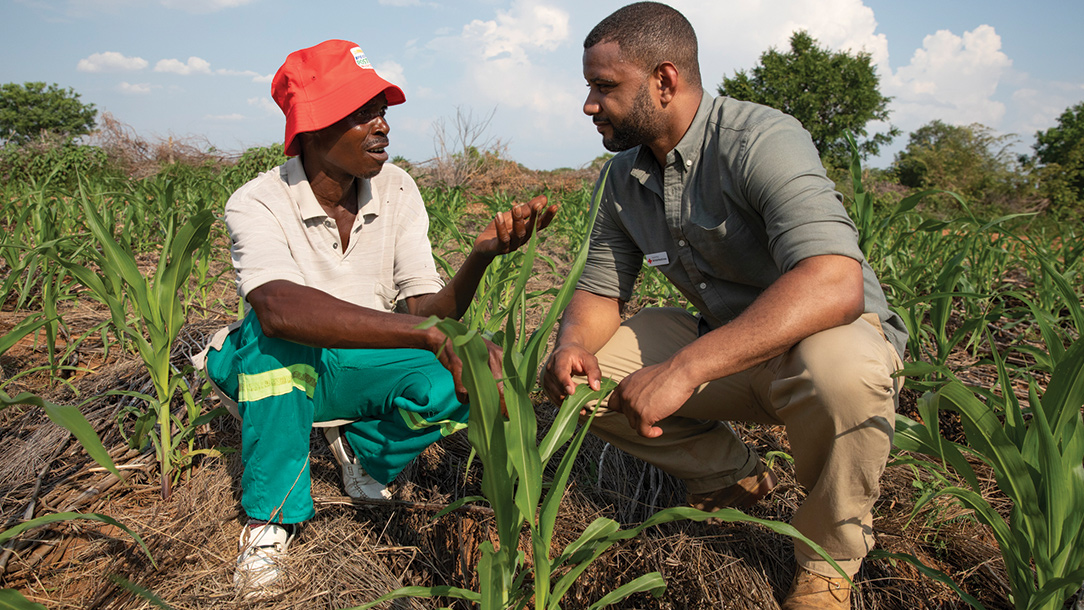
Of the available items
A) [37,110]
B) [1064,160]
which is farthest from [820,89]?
[37,110]

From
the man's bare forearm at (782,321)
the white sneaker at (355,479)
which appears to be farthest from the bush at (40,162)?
the man's bare forearm at (782,321)

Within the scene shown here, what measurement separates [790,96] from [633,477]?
2478 centimetres

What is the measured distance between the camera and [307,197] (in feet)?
5.33

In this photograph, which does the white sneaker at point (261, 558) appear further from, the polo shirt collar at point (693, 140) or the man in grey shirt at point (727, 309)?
the polo shirt collar at point (693, 140)

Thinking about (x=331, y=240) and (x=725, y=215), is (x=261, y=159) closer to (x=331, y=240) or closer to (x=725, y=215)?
(x=331, y=240)

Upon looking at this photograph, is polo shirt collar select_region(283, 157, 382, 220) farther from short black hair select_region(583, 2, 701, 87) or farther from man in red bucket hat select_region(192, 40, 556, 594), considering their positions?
short black hair select_region(583, 2, 701, 87)

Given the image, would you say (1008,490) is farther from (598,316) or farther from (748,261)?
(598,316)

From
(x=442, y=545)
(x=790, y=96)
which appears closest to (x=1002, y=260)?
(x=442, y=545)

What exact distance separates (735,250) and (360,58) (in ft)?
3.61

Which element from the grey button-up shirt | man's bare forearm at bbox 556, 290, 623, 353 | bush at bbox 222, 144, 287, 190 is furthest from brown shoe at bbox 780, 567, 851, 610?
bush at bbox 222, 144, 287, 190

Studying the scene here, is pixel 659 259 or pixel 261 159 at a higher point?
pixel 261 159

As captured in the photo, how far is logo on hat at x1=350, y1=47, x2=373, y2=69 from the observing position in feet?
5.28

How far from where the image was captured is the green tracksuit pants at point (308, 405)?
1.41m

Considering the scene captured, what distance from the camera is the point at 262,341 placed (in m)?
1.42
